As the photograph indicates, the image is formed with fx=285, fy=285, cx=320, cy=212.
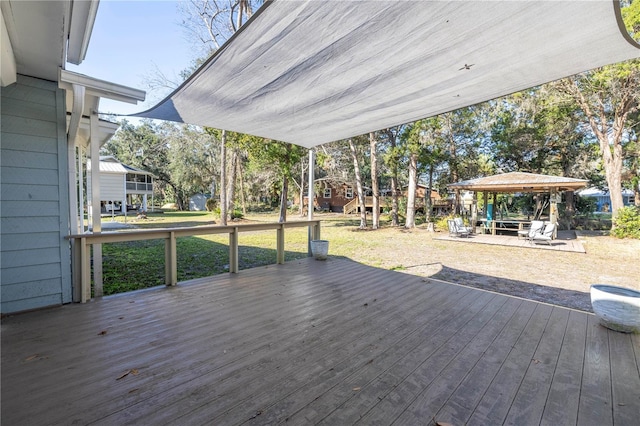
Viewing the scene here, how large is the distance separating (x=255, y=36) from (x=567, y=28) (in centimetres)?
227

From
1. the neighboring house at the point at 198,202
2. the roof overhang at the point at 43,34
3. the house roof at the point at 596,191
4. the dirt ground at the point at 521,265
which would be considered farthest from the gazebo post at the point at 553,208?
the neighboring house at the point at 198,202

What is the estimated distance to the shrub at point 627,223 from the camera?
10.1 meters

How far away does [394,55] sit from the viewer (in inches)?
97.2

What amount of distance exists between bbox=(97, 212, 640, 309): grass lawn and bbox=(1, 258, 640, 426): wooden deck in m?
1.76

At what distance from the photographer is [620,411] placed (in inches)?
69.4

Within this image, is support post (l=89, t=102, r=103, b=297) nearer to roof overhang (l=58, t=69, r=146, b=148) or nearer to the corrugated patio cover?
roof overhang (l=58, t=69, r=146, b=148)

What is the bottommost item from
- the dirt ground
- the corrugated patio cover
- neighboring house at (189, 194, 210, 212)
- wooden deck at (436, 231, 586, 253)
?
the dirt ground

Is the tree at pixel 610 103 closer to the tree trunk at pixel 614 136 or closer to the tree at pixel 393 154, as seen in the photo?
the tree trunk at pixel 614 136

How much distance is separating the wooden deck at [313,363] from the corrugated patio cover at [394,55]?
8.10 ft

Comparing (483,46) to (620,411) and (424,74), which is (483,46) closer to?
(424,74)

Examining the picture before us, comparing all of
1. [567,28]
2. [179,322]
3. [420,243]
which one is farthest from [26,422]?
[420,243]

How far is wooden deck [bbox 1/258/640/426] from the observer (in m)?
1.71

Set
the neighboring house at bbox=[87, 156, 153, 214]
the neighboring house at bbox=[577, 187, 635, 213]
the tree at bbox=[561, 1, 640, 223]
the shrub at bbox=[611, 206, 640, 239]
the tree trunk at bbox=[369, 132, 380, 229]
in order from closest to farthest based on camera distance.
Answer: the tree at bbox=[561, 1, 640, 223], the shrub at bbox=[611, 206, 640, 239], the neighboring house at bbox=[87, 156, 153, 214], the tree trunk at bbox=[369, 132, 380, 229], the neighboring house at bbox=[577, 187, 635, 213]

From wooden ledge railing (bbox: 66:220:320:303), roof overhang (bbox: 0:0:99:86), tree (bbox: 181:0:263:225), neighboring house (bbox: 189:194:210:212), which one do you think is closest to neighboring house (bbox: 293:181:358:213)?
neighboring house (bbox: 189:194:210:212)
